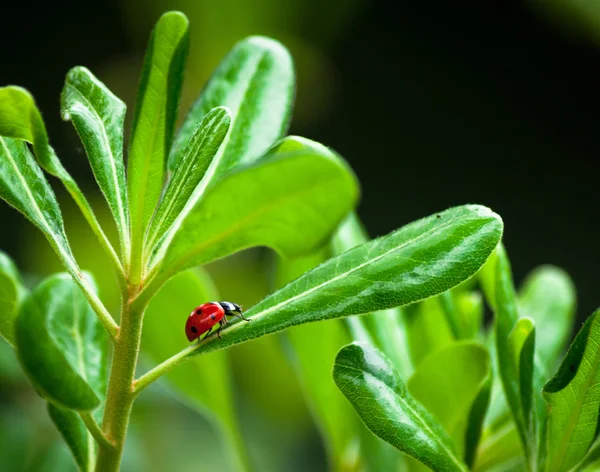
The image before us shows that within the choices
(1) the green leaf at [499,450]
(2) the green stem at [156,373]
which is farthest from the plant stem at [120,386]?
(1) the green leaf at [499,450]

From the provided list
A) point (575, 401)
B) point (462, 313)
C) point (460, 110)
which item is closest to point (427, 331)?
point (462, 313)

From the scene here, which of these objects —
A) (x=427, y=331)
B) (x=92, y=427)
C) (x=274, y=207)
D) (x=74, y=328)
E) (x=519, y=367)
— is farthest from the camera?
(x=427, y=331)

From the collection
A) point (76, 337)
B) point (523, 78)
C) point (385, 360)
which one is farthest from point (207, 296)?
point (523, 78)

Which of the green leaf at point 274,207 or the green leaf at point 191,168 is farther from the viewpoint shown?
the green leaf at point 191,168

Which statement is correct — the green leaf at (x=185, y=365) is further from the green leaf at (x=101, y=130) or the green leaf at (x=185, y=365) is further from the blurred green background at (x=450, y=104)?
the blurred green background at (x=450, y=104)

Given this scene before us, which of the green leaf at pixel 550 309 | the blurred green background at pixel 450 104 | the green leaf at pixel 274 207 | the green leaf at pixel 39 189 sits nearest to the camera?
the green leaf at pixel 274 207

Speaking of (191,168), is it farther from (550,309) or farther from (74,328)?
(550,309)

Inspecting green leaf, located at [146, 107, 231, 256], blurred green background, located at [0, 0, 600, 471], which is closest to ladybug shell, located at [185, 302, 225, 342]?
green leaf, located at [146, 107, 231, 256]

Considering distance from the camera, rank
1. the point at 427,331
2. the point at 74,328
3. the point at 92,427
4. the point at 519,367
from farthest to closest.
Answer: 1. the point at 427,331
2. the point at 74,328
3. the point at 519,367
4. the point at 92,427
